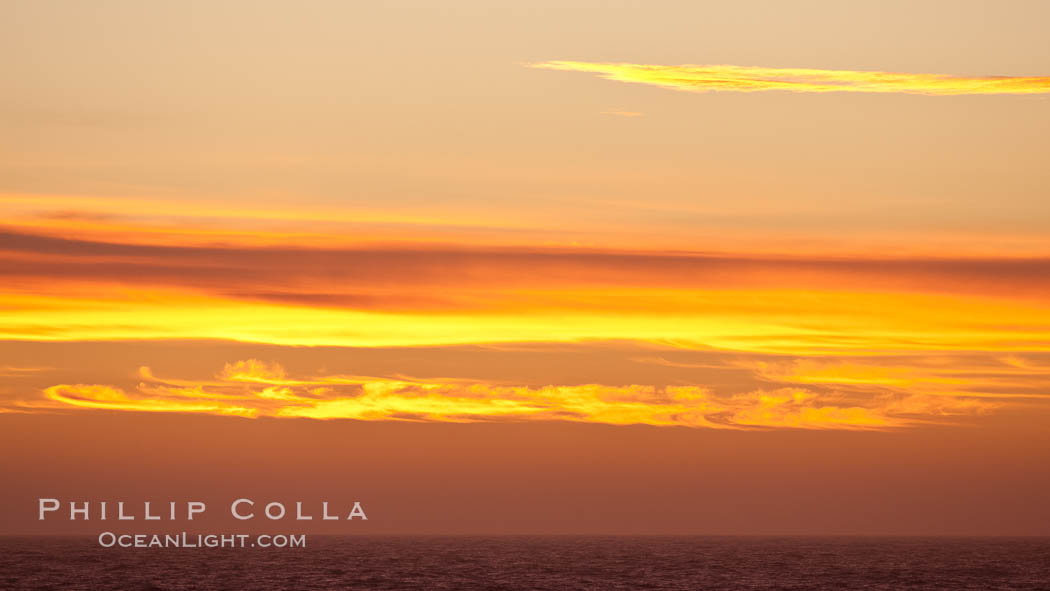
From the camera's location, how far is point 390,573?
177 meters

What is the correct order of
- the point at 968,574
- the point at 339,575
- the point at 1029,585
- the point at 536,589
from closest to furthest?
the point at 536,589, the point at 1029,585, the point at 339,575, the point at 968,574

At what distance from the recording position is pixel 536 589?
142m

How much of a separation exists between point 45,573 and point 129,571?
11150 mm

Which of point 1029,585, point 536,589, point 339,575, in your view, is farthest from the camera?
point 339,575

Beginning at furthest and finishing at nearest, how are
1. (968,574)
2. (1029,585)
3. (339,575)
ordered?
1. (968,574)
2. (339,575)
3. (1029,585)

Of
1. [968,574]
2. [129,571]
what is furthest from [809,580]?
[129,571]

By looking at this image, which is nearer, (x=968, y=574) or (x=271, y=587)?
(x=271, y=587)

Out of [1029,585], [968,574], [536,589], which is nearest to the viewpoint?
[536,589]

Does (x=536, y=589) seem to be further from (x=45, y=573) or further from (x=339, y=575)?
(x=45, y=573)

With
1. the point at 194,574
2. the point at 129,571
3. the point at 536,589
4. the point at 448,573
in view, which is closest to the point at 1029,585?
the point at 536,589

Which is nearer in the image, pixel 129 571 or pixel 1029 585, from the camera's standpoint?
pixel 1029 585

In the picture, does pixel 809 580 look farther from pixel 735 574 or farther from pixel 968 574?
pixel 968 574

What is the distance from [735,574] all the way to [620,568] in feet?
73.6

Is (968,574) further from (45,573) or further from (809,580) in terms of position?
(45,573)
